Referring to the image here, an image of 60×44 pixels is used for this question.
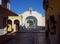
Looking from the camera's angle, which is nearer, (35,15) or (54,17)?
(54,17)

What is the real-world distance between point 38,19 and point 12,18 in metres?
7.14

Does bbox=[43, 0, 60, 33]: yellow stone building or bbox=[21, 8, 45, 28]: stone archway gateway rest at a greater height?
bbox=[21, 8, 45, 28]: stone archway gateway

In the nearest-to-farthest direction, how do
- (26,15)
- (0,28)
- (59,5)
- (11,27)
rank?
(59,5) < (0,28) < (11,27) < (26,15)

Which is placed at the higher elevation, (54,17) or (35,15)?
(35,15)

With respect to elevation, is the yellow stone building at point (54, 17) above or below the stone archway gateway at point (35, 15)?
below

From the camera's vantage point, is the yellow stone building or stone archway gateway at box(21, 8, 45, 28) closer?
the yellow stone building

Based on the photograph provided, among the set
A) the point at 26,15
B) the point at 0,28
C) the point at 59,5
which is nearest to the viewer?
the point at 59,5

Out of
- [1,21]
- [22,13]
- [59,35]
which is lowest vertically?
[59,35]

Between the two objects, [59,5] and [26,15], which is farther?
[26,15]

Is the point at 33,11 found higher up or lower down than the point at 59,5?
higher up

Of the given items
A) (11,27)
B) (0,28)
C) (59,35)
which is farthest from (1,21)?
(11,27)

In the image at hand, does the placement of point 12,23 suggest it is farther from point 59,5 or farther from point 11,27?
point 59,5

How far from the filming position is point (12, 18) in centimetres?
3728

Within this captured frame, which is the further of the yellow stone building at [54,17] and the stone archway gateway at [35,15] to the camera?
the stone archway gateway at [35,15]
